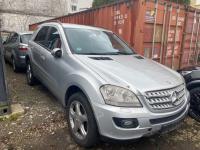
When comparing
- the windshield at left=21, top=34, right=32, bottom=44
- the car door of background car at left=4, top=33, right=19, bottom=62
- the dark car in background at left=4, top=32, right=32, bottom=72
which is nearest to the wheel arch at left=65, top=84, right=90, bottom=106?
the dark car in background at left=4, top=32, right=32, bottom=72

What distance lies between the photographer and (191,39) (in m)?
7.45

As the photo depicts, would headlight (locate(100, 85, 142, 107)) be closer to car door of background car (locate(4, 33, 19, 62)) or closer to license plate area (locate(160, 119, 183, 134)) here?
license plate area (locate(160, 119, 183, 134))

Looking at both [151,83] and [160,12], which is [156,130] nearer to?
[151,83]

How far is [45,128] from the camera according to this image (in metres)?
3.78

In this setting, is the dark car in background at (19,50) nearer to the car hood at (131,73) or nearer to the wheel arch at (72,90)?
the wheel arch at (72,90)

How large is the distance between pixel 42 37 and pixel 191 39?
4.97 m

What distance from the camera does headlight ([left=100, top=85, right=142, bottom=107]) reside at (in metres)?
2.65

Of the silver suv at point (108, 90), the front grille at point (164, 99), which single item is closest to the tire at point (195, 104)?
the silver suv at point (108, 90)

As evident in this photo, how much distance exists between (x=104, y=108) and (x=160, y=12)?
4.41 m

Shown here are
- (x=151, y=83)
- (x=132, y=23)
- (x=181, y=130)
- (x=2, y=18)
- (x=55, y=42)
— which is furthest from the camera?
(x=2, y=18)

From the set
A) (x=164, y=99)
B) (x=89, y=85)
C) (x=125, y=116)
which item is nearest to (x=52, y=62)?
(x=89, y=85)

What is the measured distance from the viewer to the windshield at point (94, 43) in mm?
3869

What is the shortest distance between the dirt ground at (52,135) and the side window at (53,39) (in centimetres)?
128

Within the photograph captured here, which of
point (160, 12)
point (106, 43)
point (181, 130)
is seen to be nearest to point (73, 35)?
point (106, 43)
